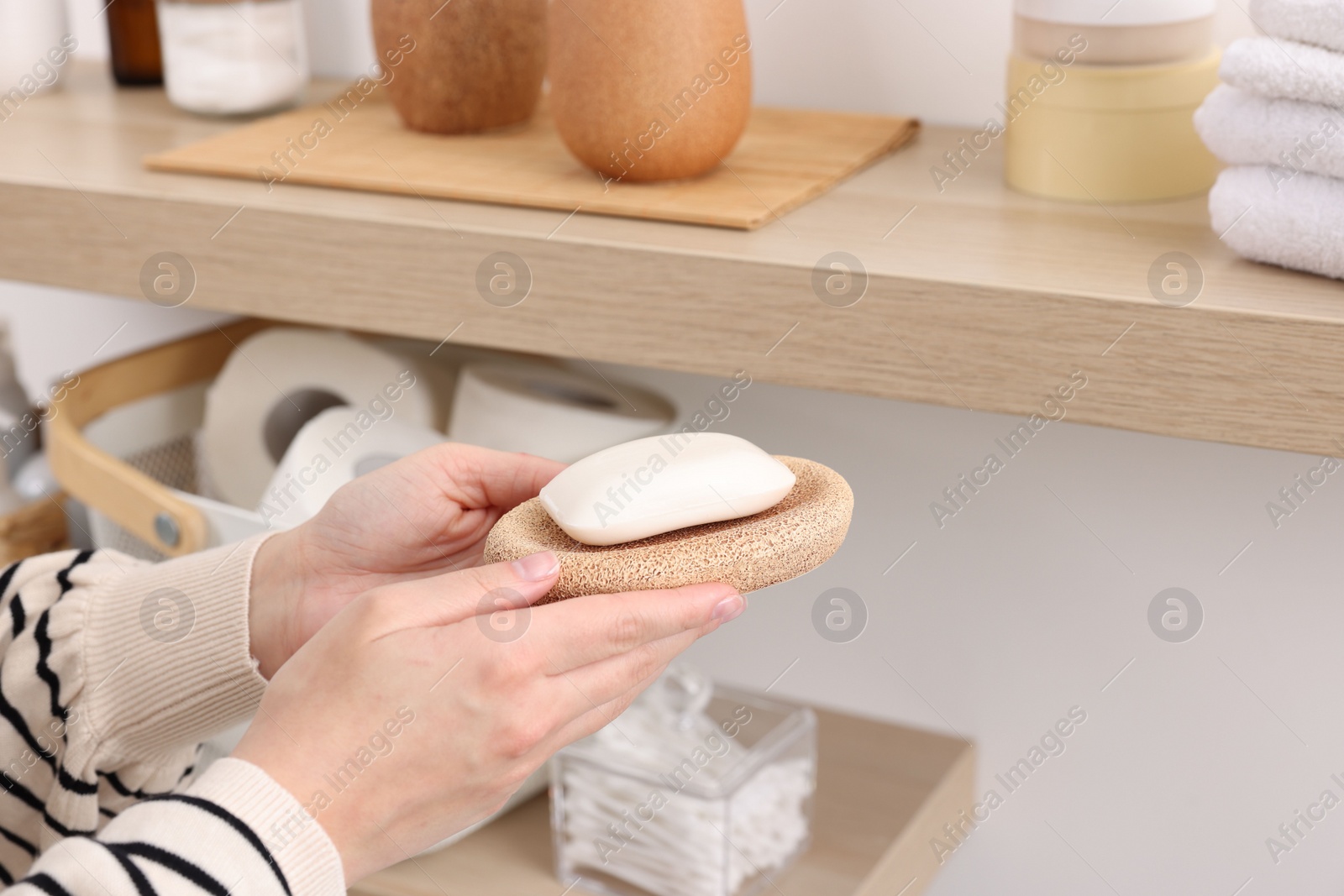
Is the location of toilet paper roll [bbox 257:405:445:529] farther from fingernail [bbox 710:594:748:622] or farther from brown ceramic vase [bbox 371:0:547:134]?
fingernail [bbox 710:594:748:622]

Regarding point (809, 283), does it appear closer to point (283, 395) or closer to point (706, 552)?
point (706, 552)

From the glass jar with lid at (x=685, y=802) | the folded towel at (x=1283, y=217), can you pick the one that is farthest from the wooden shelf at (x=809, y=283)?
the glass jar with lid at (x=685, y=802)

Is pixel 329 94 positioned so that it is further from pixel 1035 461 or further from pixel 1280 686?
pixel 1280 686

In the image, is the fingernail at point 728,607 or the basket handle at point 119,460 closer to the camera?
the fingernail at point 728,607

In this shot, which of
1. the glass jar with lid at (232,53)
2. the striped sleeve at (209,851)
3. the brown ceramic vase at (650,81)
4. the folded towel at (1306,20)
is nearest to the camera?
the striped sleeve at (209,851)

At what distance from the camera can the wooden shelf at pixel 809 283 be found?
21.5 inches

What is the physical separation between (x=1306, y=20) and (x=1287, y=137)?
0.05 m

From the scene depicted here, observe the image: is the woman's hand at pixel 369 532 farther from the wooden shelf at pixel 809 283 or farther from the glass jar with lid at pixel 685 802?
the glass jar with lid at pixel 685 802

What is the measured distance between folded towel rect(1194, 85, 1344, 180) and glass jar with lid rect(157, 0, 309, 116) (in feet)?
2.04

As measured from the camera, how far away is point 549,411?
84cm

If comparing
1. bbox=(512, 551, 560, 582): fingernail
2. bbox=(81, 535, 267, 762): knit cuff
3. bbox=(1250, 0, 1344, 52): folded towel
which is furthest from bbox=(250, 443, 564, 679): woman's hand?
bbox=(1250, 0, 1344, 52): folded towel

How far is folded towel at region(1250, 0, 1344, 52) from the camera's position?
534mm

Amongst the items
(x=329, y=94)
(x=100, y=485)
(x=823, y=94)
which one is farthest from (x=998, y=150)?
(x=100, y=485)

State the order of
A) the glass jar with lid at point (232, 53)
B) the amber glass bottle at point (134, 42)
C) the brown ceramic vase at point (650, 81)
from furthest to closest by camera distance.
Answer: the amber glass bottle at point (134, 42), the glass jar with lid at point (232, 53), the brown ceramic vase at point (650, 81)
